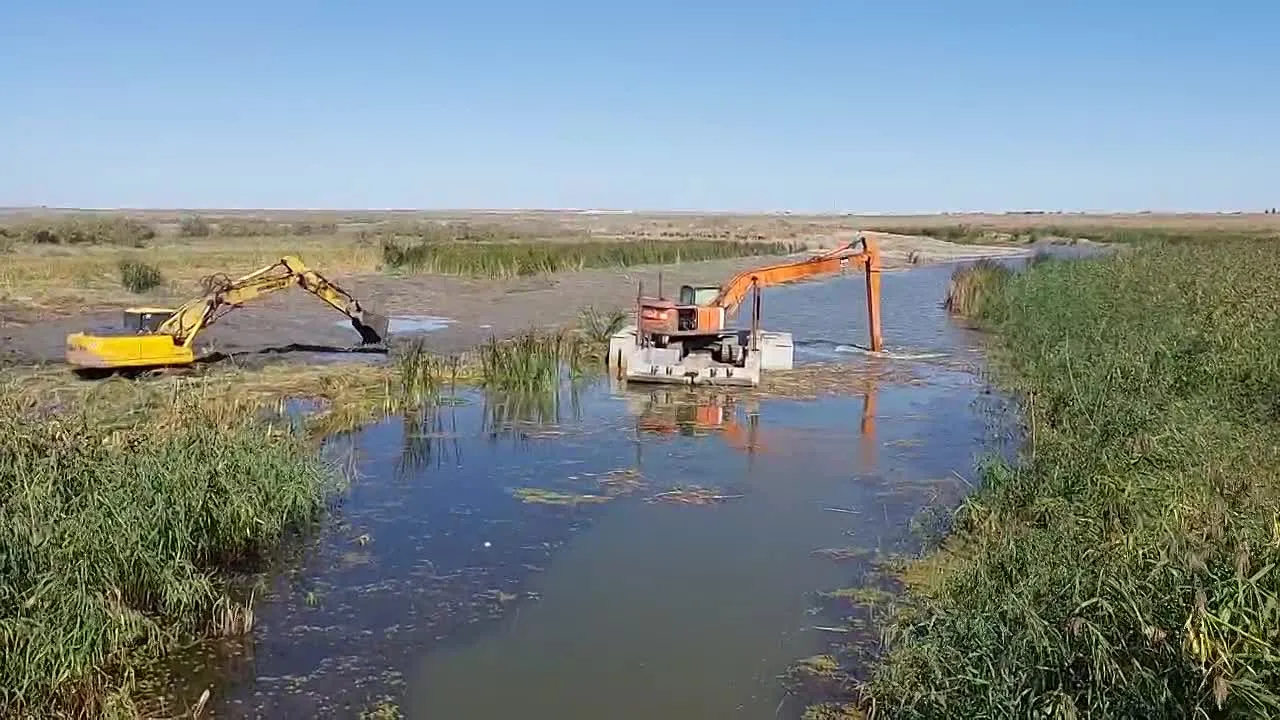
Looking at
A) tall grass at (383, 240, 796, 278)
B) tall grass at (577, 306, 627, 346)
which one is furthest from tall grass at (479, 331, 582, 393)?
tall grass at (383, 240, 796, 278)

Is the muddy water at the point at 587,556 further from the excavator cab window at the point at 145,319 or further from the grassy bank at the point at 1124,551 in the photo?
the excavator cab window at the point at 145,319

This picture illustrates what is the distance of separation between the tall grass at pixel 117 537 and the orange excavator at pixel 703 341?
23.8 ft

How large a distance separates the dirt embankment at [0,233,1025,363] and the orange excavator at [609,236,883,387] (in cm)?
435

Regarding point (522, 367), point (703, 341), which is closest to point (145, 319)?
point (522, 367)

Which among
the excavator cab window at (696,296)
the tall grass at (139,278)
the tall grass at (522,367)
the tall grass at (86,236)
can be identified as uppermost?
the tall grass at (86,236)

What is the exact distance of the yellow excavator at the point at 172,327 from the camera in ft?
45.4

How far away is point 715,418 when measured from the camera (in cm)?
1391

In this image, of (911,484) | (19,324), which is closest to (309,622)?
(911,484)

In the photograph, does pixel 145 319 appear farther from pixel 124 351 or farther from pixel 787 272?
pixel 787 272

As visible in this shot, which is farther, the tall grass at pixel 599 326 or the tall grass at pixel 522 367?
the tall grass at pixel 599 326

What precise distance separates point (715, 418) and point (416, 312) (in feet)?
41.9

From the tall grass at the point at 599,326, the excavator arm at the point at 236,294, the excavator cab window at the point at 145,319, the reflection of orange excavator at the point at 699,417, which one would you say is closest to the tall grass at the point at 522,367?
the reflection of orange excavator at the point at 699,417

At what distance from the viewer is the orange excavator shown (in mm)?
15727

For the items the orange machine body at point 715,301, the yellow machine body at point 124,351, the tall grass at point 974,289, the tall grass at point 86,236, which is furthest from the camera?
the tall grass at point 86,236
